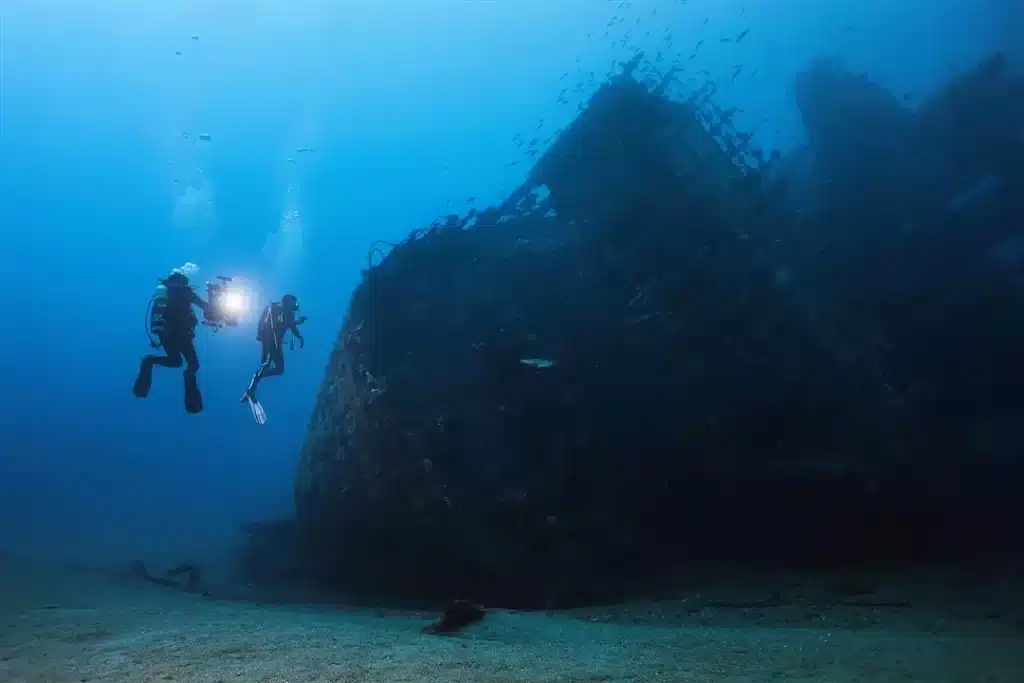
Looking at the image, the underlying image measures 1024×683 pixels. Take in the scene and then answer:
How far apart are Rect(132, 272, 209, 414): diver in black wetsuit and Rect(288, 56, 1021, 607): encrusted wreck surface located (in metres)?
3.89

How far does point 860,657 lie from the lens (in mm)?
5547

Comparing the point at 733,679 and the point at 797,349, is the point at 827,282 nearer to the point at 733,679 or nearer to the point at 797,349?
the point at 797,349

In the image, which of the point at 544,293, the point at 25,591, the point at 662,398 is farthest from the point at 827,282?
the point at 25,591

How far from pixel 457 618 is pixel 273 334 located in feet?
19.2

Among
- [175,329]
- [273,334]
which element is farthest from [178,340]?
[273,334]

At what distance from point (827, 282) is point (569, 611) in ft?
25.4

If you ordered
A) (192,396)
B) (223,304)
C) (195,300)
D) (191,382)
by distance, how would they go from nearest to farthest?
(192,396), (191,382), (195,300), (223,304)

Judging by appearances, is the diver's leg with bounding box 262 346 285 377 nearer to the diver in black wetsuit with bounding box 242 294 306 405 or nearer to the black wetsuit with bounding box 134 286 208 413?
the diver in black wetsuit with bounding box 242 294 306 405

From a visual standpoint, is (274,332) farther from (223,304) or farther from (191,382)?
(191,382)

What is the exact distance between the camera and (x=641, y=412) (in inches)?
453

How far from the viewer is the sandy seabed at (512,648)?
5164 millimetres

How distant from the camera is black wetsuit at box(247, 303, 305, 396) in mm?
10594

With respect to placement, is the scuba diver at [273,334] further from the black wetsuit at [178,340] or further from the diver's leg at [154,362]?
the diver's leg at [154,362]

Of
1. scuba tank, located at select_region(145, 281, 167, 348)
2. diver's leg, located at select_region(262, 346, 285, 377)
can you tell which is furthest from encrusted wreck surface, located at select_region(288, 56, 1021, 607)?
scuba tank, located at select_region(145, 281, 167, 348)
